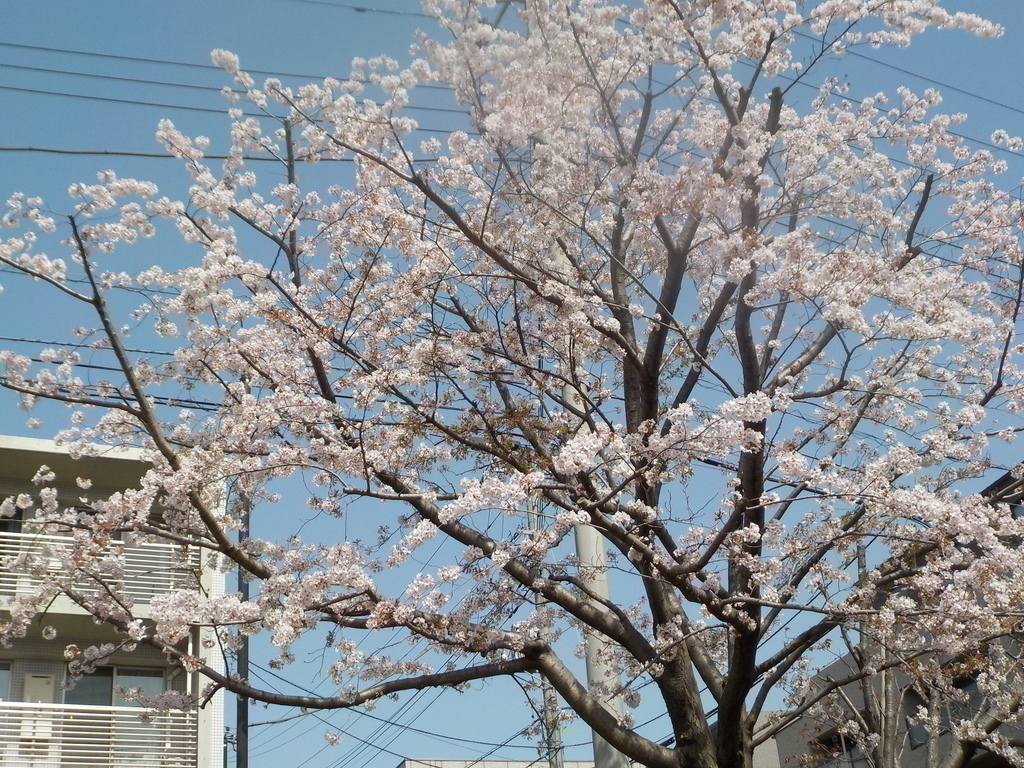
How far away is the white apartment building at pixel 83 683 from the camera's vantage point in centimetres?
1278

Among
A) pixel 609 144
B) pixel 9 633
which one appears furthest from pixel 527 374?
pixel 9 633

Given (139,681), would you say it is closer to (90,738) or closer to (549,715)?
(90,738)

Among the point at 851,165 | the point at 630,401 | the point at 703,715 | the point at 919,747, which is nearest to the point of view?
the point at 703,715

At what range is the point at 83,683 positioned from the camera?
14031 millimetres

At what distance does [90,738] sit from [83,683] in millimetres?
1217

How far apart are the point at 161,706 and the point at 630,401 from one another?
4068 mm

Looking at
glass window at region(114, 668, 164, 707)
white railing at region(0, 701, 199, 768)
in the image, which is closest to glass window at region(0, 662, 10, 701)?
white railing at region(0, 701, 199, 768)

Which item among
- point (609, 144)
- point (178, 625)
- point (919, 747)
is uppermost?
point (609, 144)

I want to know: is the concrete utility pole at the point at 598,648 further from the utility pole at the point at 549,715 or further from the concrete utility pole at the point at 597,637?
the utility pole at the point at 549,715

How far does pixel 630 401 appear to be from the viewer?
25.6ft

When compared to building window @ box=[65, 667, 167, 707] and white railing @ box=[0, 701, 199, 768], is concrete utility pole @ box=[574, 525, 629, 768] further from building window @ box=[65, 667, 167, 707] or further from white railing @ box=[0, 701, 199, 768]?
building window @ box=[65, 667, 167, 707]

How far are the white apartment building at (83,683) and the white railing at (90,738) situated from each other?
0.01m

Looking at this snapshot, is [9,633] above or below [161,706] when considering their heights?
above

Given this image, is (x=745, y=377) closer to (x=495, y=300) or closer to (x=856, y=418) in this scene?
(x=856, y=418)
